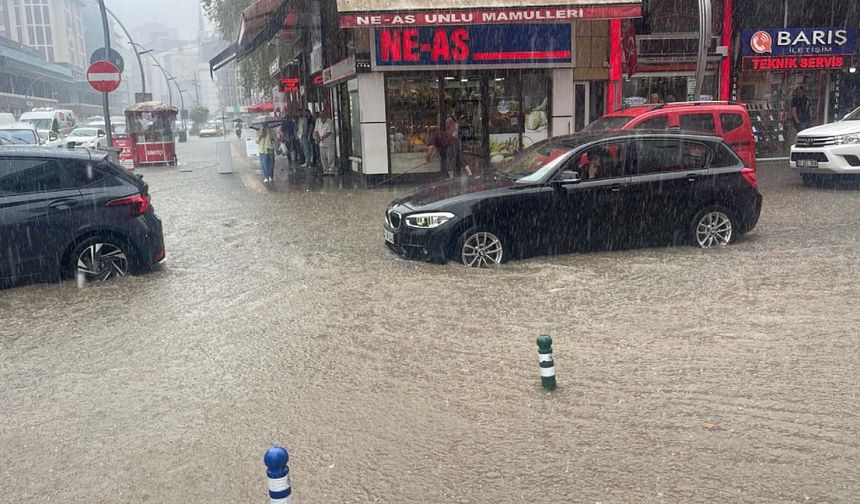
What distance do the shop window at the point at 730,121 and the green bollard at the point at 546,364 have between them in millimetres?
9012

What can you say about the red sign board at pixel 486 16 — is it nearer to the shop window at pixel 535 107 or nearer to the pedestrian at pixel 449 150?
the shop window at pixel 535 107

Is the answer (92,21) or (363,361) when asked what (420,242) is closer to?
(363,361)

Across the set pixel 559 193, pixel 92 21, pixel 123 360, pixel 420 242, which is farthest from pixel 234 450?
pixel 92 21

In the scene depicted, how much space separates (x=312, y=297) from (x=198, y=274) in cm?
196

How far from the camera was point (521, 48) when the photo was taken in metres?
17.9

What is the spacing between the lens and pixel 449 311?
23.3 ft

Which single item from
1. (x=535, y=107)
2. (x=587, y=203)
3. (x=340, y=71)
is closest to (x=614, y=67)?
(x=535, y=107)

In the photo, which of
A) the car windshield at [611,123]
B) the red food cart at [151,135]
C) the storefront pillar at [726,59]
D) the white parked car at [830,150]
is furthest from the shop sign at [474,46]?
the red food cart at [151,135]

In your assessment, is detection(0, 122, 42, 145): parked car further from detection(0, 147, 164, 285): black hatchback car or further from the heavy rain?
detection(0, 147, 164, 285): black hatchback car

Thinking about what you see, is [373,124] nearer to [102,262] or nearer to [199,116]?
[102,262]

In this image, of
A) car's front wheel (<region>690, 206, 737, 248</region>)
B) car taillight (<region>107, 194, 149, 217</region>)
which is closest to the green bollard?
car's front wheel (<region>690, 206, 737, 248</region>)

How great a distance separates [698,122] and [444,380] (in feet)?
29.2

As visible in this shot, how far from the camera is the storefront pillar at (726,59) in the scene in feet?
66.9

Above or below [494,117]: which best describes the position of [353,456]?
below
